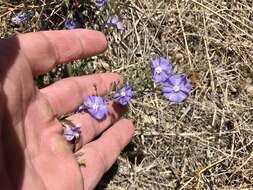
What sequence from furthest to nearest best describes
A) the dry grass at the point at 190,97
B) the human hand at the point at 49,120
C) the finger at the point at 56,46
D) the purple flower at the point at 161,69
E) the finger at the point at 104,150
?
the dry grass at the point at 190,97 < the purple flower at the point at 161,69 < the finger at the point at 104,150 < the finger at the point at 56,46 < the human hand at the point at 49,120

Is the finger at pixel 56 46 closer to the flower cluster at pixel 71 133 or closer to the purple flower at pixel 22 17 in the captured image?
the flower cluster at pixel 71 133

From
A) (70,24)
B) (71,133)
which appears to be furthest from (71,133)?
(70,24)

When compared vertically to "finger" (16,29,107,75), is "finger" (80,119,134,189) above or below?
below

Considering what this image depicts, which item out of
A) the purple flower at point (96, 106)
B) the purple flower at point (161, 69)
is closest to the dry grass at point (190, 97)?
the purple flower at point (161, 69)

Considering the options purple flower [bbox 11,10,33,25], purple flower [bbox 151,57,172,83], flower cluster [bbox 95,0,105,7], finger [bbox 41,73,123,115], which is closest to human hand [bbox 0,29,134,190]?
finger [bbox 41,73,123,115]

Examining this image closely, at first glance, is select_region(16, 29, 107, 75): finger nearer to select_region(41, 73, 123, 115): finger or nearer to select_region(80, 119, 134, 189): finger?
select_region(41, 73, 123, 115): finger

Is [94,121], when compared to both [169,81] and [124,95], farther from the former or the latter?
[169,81]
